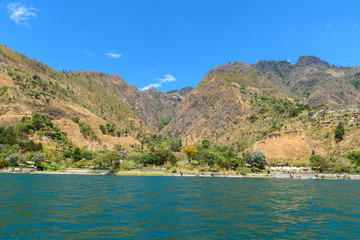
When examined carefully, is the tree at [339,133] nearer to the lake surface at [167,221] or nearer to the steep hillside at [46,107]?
the lake surface at [167,221]

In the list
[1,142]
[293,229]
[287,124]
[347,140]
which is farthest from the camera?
[287,124]

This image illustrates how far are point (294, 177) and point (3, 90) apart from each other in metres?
153

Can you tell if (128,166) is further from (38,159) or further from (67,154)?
(67,154)

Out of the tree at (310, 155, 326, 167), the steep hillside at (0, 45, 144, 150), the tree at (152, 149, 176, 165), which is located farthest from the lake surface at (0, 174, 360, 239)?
the steep hillside at (0, 45, 144, 150)

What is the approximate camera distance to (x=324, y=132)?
123m

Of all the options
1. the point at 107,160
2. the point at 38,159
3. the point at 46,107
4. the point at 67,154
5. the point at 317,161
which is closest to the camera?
the point at 38,159

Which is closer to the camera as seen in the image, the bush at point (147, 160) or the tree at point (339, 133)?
the bush at point (147, 160)

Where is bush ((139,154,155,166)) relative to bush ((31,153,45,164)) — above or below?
below

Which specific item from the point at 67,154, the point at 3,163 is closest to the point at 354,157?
the point at 67,154

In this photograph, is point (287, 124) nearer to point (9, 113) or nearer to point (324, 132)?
point (324, 132)

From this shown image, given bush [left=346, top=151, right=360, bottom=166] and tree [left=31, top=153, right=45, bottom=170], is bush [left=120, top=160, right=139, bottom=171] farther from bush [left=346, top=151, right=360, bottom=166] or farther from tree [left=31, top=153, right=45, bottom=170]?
bush [left=346, top=151, right=360, bottom=166]

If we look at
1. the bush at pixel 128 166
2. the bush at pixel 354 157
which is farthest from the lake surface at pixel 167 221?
the bush at pixel 354 157

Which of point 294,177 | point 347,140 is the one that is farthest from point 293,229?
point 347,140

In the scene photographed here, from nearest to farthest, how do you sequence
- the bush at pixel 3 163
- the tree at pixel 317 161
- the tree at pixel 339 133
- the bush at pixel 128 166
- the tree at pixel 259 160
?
1. the bush at pixel 3 163
2. the bush at pixel 128 166
3. the tree at pixel 317 161
4. the tree at pixel 259 160
5. the tree at pixel 339 133
